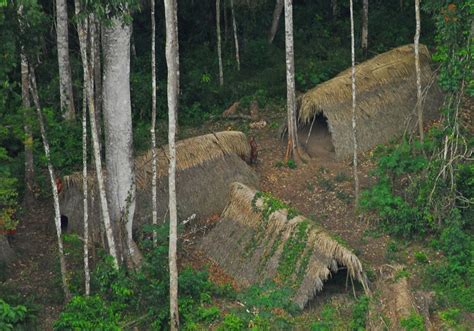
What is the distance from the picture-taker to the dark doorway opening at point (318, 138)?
21.1 m

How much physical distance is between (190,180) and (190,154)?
0.49 m

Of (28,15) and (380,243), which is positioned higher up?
(28,15)

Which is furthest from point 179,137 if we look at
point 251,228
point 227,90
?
point 251,228

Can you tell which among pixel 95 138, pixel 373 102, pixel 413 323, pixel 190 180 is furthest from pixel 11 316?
pixel 373 102

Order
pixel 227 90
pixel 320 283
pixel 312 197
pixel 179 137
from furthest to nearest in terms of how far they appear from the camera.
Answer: pixel 227 90 → pixel 179 137 → pixel 312 197 → pixel 320 283

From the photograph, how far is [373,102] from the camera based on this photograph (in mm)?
21031

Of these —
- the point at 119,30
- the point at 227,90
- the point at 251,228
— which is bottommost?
the point at 251,228

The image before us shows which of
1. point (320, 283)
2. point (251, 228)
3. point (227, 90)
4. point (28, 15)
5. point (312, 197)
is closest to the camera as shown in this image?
point (28, 15)

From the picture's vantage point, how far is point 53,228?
1873 cm

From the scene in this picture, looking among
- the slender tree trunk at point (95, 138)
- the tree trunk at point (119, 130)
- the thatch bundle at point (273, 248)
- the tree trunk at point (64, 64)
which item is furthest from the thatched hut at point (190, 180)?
the tree trunk at point (64, 64)

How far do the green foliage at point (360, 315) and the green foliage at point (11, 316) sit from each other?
5.09 metres

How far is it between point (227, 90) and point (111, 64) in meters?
7.39

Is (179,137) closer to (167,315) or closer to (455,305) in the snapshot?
(167,315)

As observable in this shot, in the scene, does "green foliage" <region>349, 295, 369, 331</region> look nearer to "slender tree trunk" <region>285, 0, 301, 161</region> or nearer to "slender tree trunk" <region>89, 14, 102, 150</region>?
"slender tree trunk" <region>89, 14, 102, 150</region>
